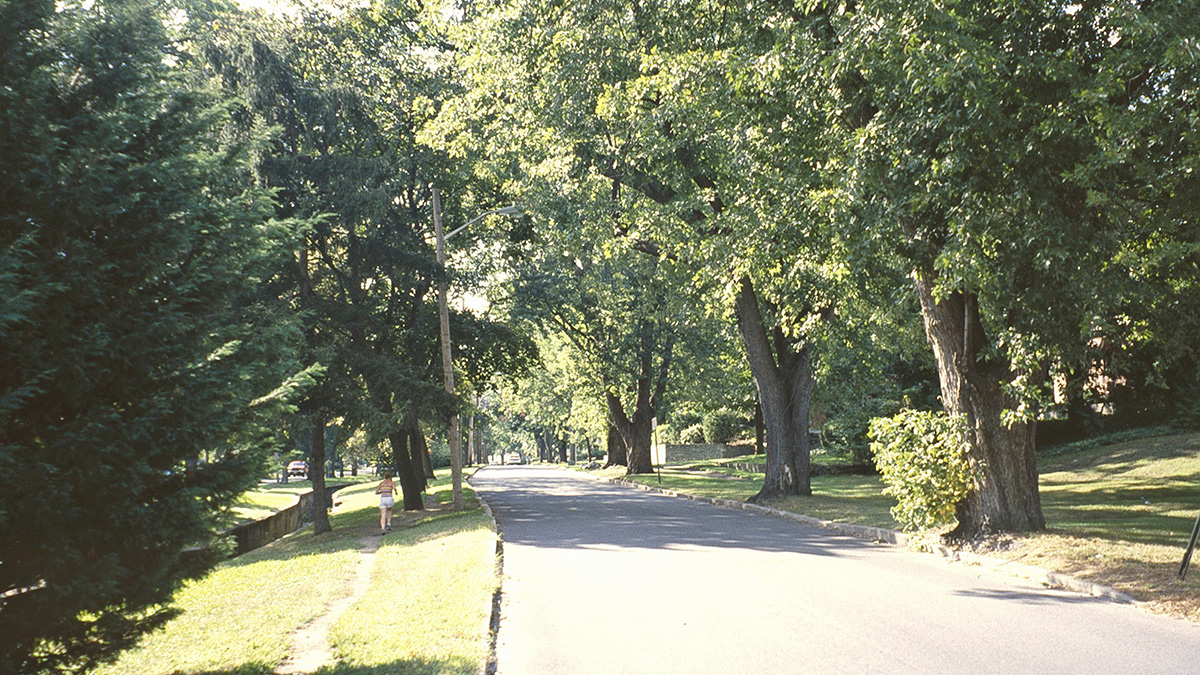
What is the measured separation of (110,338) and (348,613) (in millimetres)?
4938

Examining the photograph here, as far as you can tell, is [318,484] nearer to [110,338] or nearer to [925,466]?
[925,466]

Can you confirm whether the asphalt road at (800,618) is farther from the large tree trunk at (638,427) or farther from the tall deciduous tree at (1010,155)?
the large tree trunk at (638,427)

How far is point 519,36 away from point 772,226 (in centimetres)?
916

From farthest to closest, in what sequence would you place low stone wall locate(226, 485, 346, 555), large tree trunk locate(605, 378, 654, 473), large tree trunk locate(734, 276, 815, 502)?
large tree trunk locate(605, 378, 654, 473) < low stone wall locate(226, 485, 346, 555) < large tree trunk locate(734, 276, 815, 502)

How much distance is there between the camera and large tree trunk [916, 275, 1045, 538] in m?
13.2

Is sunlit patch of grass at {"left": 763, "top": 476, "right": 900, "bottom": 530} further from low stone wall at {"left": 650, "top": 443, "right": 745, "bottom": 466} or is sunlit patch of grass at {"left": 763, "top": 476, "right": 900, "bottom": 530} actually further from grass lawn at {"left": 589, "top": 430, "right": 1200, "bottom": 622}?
low stone wall at {"left": 650, "top": 443, "right": 745, "bottom": 466}

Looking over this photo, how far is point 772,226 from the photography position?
1552 centimetres

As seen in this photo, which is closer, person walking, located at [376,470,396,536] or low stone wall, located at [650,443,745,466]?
person walking, located at [376,470,396,536]

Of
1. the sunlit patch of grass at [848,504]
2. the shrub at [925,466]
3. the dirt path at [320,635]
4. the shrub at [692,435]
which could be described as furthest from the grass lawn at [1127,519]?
the shrub at [692,435]

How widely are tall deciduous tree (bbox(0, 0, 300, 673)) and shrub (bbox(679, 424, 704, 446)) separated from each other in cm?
6003

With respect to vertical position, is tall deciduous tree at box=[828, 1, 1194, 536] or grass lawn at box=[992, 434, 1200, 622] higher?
tall deciduous tree at box=[828, 1, 1194, 536]

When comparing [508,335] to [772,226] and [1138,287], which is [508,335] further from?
[1138,287]

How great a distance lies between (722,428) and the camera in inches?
2571

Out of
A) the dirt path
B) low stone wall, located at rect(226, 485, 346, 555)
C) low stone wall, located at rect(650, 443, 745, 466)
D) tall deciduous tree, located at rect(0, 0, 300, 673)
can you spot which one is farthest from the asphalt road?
low stone wall, located at rect(650, 443, 745, 466)
